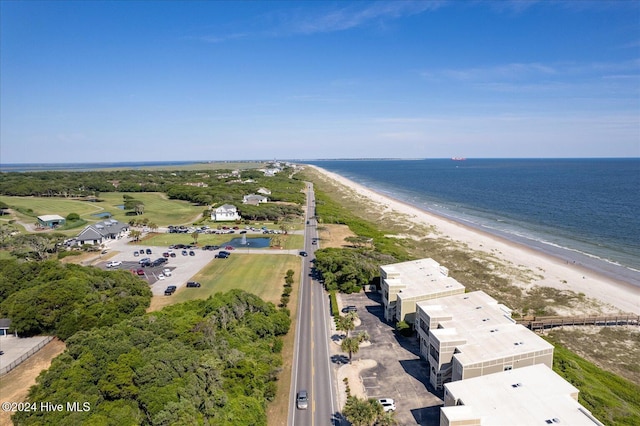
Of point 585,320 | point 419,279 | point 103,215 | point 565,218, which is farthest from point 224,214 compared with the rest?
point 565,218

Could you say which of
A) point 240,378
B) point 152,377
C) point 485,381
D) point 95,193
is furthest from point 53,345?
point 95,193

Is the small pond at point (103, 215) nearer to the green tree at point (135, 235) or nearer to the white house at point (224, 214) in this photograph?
the green tree at point (135, 235)

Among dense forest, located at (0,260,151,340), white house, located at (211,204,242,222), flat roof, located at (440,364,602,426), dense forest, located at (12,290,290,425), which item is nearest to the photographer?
flat roof, located at (440,364,602,426)

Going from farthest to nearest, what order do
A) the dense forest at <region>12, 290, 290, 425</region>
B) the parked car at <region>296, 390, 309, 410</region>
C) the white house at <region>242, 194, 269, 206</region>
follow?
the white house at <region>242, 194, 269, 206</region>, the parked car at <region>296, 390, 309, 410</region>, the dense forest at <region>12, 290, 290, 425</region>

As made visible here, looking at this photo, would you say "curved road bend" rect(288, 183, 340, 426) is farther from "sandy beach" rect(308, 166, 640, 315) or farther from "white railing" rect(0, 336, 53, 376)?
"sandy beach" rect(308, 166, 640, 315)

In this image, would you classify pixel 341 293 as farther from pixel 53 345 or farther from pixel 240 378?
pixel 53 345

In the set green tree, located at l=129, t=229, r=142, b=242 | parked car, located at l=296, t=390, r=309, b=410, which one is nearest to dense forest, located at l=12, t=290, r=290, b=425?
parked car, located at l=296, t=390, r=309, b=410
